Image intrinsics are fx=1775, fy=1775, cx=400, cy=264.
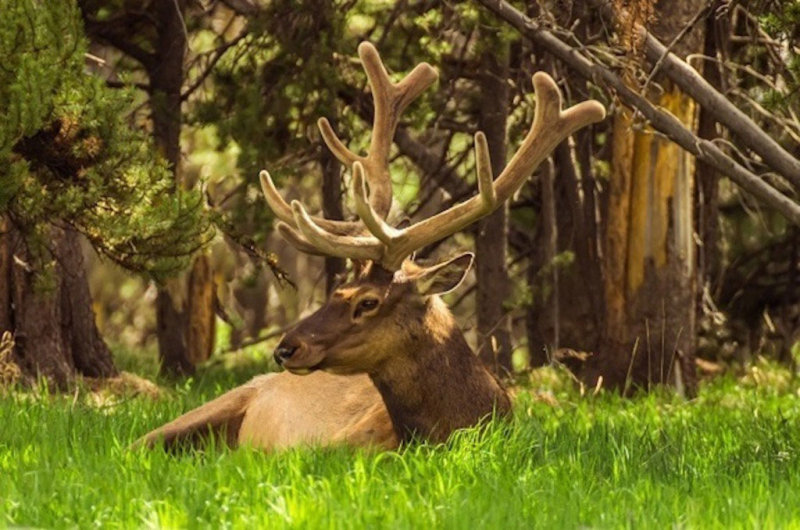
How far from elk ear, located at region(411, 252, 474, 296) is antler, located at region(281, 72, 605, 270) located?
141 millimetres

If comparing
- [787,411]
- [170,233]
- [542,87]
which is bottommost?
[787,411]

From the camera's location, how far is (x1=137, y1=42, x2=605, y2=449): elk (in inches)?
322

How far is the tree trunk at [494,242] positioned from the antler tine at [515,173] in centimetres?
429

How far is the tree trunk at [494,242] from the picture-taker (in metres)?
13.2

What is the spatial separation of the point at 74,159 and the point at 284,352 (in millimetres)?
2352

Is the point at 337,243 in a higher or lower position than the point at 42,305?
higher

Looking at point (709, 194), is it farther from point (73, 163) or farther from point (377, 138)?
point (73, 163)

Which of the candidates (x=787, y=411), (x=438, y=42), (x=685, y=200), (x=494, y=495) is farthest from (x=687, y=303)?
(x=494, y=495)

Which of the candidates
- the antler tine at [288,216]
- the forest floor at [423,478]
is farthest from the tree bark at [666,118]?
the antler tine at [288,216]

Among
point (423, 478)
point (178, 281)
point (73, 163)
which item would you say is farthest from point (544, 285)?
point (423, 478)

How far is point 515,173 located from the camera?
8641mm

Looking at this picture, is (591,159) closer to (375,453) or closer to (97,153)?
(97,153)

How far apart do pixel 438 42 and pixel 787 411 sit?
12.4 ft

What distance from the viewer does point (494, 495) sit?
22.2 feet
